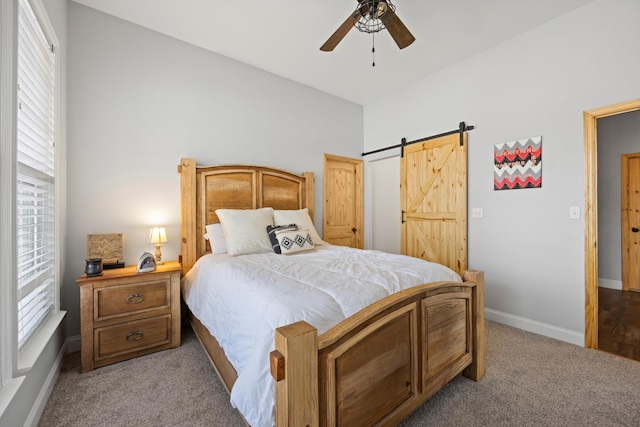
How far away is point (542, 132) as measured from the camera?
8.64ft

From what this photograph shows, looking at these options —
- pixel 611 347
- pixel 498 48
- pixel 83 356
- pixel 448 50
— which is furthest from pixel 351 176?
pixel 83 356

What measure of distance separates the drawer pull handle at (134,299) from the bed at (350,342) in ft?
1.17

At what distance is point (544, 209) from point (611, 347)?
49.5 inches

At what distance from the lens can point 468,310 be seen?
5.99 feet

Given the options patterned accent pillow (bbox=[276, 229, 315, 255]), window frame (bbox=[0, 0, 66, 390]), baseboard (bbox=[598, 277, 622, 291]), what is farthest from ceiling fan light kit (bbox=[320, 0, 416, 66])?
baseboard (bbox=[598, 277, 622, 291])

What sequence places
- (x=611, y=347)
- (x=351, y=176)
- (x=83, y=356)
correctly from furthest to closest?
(x=351, y=176)
(x=611, y=347)
(x=83, y=356)

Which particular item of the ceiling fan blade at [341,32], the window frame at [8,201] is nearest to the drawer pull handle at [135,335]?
the window frame at [8,201]

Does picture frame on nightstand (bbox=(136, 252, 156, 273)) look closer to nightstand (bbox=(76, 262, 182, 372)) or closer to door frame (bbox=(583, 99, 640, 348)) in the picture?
nightstand (bbox=(76, 262, 182, 372))

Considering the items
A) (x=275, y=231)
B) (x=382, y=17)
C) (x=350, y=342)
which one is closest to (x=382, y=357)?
(x=350, y=342)

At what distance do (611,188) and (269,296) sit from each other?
534 centimetres

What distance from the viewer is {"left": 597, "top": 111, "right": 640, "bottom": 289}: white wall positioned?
391 centimetres

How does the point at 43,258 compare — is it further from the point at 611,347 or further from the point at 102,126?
the point at 611,347

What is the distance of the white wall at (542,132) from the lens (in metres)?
2.30

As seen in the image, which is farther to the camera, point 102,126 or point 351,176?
point 351,176
